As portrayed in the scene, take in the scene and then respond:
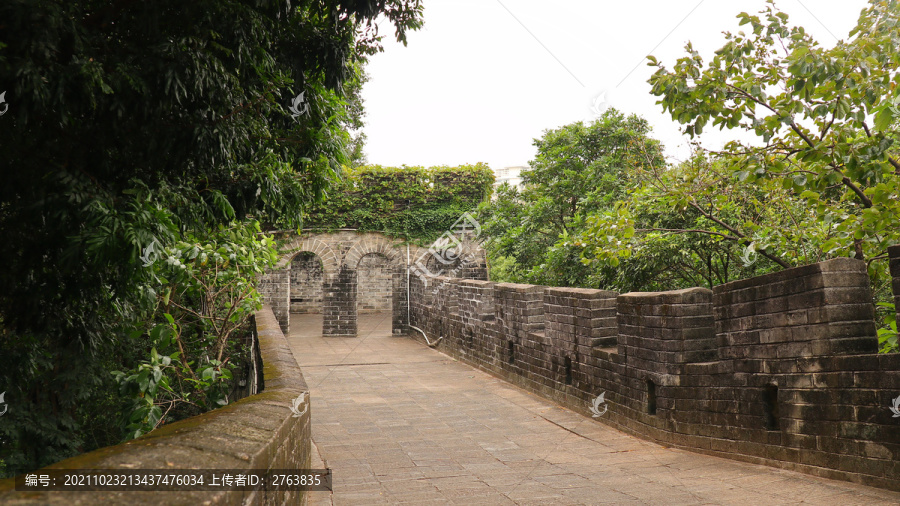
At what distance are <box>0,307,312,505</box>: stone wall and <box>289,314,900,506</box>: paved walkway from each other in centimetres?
101

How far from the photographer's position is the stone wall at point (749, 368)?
3.69 m

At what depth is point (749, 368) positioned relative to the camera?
14.9 ft

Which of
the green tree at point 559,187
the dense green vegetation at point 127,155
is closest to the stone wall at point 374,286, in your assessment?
the green tree at point 559,187

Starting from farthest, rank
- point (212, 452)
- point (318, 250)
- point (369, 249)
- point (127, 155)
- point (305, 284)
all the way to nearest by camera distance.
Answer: point (305, 284), point (369, 249), point (318, 250), point (127, 155), point (212, 452)

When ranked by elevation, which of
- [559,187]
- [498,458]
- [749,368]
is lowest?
[498,458]

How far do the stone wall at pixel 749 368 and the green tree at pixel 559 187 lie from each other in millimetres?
4672

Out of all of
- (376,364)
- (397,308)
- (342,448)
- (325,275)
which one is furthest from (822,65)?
(325,275)

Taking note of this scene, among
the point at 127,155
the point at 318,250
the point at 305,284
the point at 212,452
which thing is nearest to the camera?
the point at 212,452

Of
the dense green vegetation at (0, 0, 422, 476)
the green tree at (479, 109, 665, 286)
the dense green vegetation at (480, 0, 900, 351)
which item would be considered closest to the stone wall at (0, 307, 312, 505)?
the dense green vegetation at (0, 0, 422, 476)

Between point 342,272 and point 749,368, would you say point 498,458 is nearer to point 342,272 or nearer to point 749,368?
point 749,368

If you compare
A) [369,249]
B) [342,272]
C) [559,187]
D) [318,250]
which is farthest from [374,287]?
[559,187]

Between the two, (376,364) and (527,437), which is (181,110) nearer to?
(527,437)

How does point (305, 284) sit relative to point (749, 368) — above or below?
above

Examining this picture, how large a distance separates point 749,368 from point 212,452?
3.78 metres
